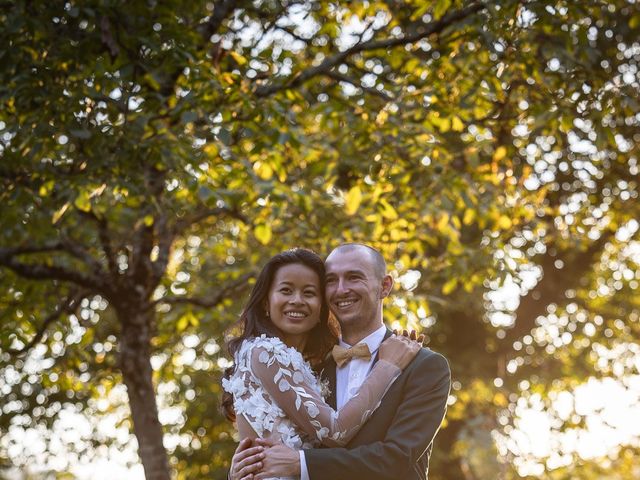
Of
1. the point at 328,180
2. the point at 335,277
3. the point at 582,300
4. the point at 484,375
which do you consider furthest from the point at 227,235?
the point at 335,277

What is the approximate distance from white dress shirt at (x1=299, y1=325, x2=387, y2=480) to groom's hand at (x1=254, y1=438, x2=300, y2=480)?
389 millimetres

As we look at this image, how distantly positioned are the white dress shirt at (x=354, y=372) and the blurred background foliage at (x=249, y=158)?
263cm

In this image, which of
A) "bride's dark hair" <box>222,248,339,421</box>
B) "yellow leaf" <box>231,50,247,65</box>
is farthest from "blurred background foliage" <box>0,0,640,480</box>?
"bride's dark hair" <box>222,248,339,421</box>

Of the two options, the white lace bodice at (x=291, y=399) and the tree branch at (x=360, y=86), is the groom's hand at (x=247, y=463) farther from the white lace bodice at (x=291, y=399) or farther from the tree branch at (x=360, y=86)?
the tree branch at (x=360, y=86)

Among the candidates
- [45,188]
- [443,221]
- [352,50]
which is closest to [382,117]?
[352,50]

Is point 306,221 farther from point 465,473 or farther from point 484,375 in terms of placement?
point 465,473

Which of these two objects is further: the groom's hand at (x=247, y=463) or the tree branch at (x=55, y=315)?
the tree branch at (x=55, y=315)

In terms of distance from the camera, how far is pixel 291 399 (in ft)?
13.9

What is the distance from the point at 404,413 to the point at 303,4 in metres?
6.14

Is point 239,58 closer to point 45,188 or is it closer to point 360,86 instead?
point 360,86

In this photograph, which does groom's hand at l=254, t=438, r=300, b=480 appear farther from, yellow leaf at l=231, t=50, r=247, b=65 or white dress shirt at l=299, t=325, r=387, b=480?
yellow leaf at l=231, t=50, r=247, b=65

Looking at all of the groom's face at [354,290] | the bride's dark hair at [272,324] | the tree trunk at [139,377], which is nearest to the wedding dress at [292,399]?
the bride's dark hair at [272,324]

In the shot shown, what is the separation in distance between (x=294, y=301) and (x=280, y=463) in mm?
845

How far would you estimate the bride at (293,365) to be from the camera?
4.25 m
